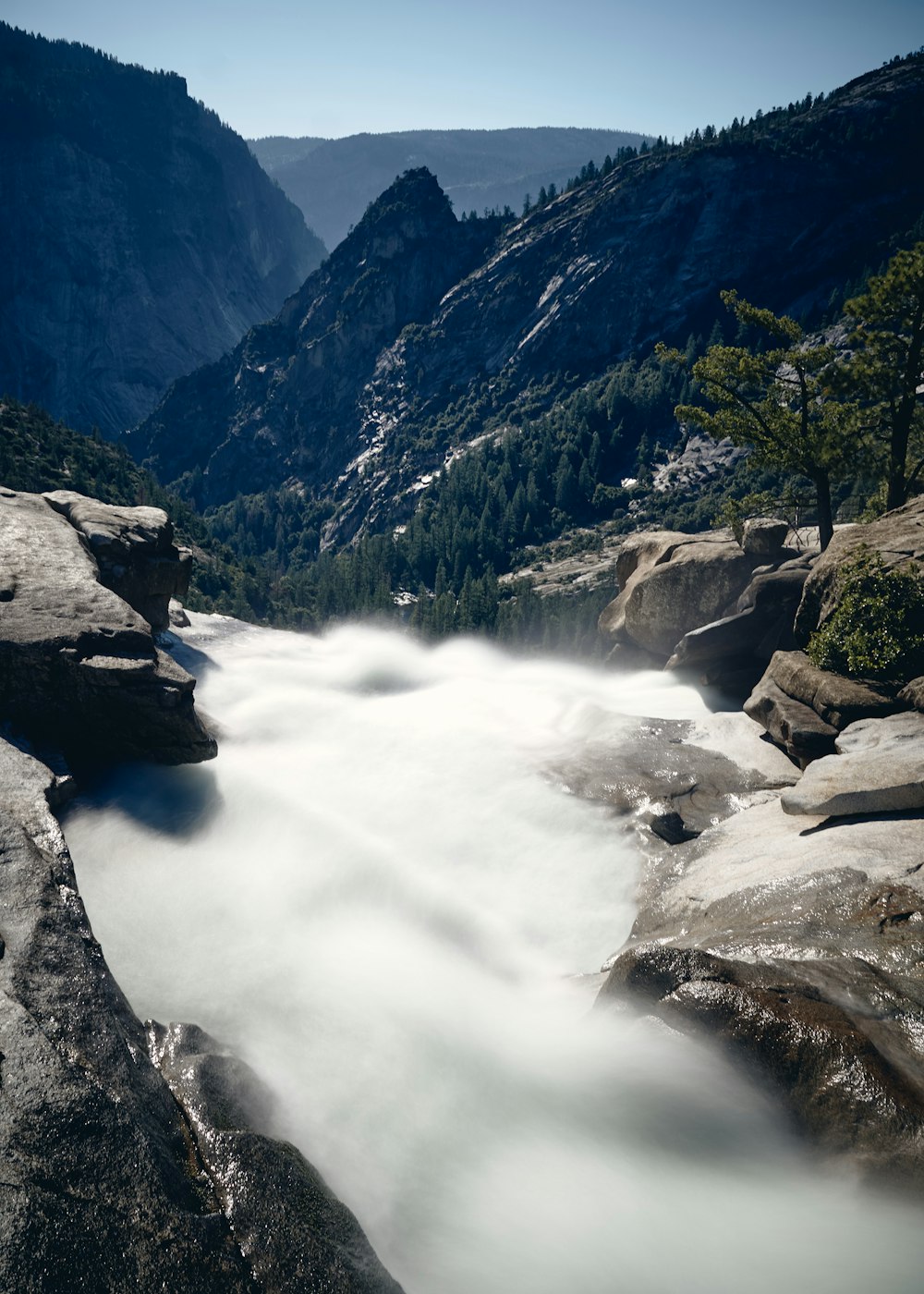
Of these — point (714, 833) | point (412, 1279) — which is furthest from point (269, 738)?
point (412, 1279)

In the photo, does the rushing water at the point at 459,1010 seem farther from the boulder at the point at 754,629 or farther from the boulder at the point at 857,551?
the boulder at the point at 857,551

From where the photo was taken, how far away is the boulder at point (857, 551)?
24125 millimetres

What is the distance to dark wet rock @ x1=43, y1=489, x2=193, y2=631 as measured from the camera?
110 feet

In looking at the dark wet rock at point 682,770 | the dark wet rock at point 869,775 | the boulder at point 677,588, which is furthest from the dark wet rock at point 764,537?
the dark wet rock at point 869,775

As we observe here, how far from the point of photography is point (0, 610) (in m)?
23.4

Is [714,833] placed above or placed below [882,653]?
below

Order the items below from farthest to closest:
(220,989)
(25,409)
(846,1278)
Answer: (25,409)
(220,989)
(846,1278)

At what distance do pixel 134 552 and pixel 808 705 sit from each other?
29.7m

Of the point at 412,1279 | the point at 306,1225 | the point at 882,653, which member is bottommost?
the point at 412,1279

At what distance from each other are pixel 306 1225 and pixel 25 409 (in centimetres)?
14707

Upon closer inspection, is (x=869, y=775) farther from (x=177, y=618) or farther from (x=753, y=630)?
(x=177, y=618)

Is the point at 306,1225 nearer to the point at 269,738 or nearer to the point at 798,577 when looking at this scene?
the point at 269,738

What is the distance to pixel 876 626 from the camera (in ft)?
74.4

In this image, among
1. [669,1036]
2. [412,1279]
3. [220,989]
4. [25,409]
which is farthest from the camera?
[25,409]
